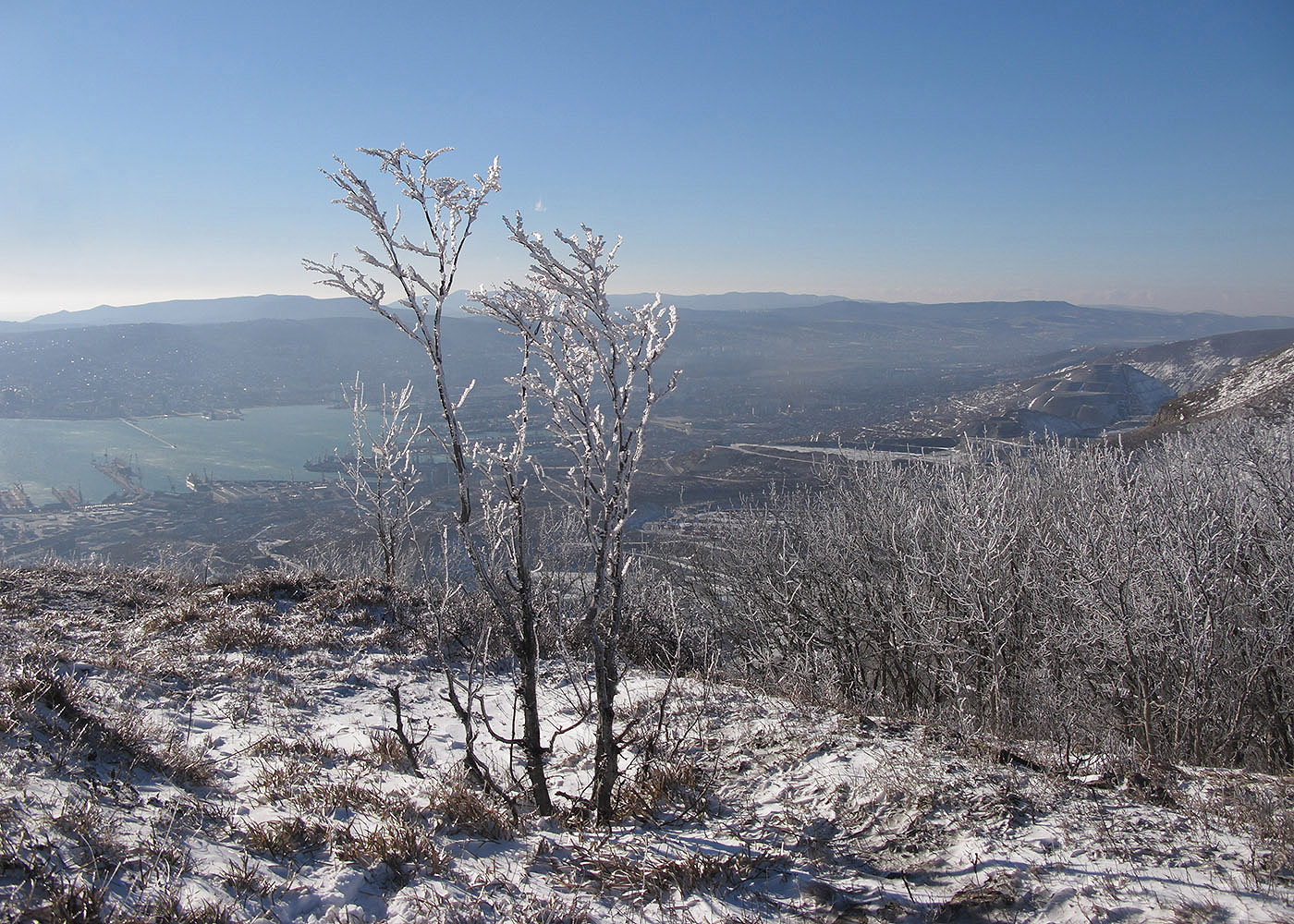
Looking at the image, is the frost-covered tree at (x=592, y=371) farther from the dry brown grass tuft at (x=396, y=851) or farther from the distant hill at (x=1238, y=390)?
the distant hill at (x=1238, y=390)

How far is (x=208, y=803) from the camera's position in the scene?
3.26m

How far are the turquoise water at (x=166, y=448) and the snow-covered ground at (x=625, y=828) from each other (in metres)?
53.7

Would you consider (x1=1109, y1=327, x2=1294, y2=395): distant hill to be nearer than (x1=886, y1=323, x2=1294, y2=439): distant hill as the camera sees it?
No

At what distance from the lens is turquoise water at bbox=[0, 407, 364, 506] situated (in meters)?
55.4

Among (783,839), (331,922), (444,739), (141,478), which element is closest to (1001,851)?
(783,839)

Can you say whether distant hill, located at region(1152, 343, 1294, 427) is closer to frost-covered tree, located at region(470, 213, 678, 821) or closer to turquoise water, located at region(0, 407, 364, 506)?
frost-covered tree, located at region(470, 213, 678, 821)

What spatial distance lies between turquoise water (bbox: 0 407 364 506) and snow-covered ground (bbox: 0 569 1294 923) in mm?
53737

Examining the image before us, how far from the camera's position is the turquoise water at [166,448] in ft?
182

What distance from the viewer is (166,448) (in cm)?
6925

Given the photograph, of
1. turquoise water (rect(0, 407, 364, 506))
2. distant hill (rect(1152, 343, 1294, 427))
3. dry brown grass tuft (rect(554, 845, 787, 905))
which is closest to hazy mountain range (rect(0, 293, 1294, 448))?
turquoise water (rect(0, 407, 364, 506))

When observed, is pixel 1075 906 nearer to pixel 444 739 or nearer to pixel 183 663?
pixel 444 739

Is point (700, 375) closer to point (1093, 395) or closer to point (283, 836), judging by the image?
point (1093, 395)

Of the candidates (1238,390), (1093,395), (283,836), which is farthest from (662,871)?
(1093,395)

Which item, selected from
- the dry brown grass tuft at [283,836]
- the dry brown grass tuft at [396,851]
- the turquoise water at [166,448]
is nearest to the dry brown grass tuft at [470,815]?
the dry brown grass tuft at [396,851]
